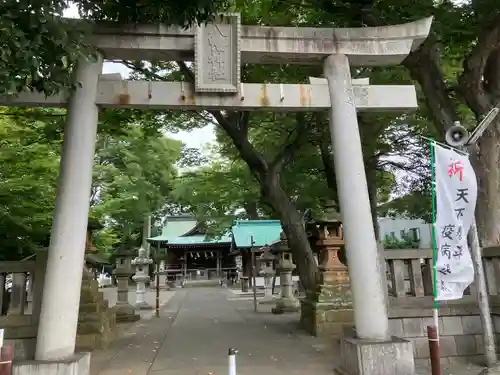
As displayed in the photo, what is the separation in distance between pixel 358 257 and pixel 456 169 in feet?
6.02

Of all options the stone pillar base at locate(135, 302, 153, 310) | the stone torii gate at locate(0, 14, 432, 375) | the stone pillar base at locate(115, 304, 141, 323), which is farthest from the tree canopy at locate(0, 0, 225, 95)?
the stone pillar base at locate(135, 302, 153, 310)

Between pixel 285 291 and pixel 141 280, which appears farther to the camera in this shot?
pixel 141 280

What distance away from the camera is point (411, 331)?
6926mm

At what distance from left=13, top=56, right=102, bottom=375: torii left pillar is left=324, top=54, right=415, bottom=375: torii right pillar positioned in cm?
351

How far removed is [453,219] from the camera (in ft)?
19.7

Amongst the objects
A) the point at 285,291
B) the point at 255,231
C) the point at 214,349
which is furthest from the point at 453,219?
the point at 255,231

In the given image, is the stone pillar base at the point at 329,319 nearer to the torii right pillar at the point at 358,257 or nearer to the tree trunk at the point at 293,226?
the tree trunk at the point at 293,226

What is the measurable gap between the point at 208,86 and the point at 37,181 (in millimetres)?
6790

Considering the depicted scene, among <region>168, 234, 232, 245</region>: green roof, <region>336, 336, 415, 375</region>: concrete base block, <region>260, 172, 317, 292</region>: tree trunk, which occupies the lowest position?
<region>336, 336, 415, 375</region>: concrete base block

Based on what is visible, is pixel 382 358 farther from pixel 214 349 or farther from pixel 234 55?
pixel 234 55

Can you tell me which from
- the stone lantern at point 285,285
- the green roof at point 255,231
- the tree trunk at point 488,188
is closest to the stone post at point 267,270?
the stone lantern at point 285,285

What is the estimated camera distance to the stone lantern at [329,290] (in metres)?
9.48

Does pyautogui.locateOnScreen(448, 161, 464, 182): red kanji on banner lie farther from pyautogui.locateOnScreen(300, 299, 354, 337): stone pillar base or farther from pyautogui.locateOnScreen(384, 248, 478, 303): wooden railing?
pyautogui.locateOnScreen(300, 299, 354, 337): stone pillar base

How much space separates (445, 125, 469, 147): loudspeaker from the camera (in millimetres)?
6301
